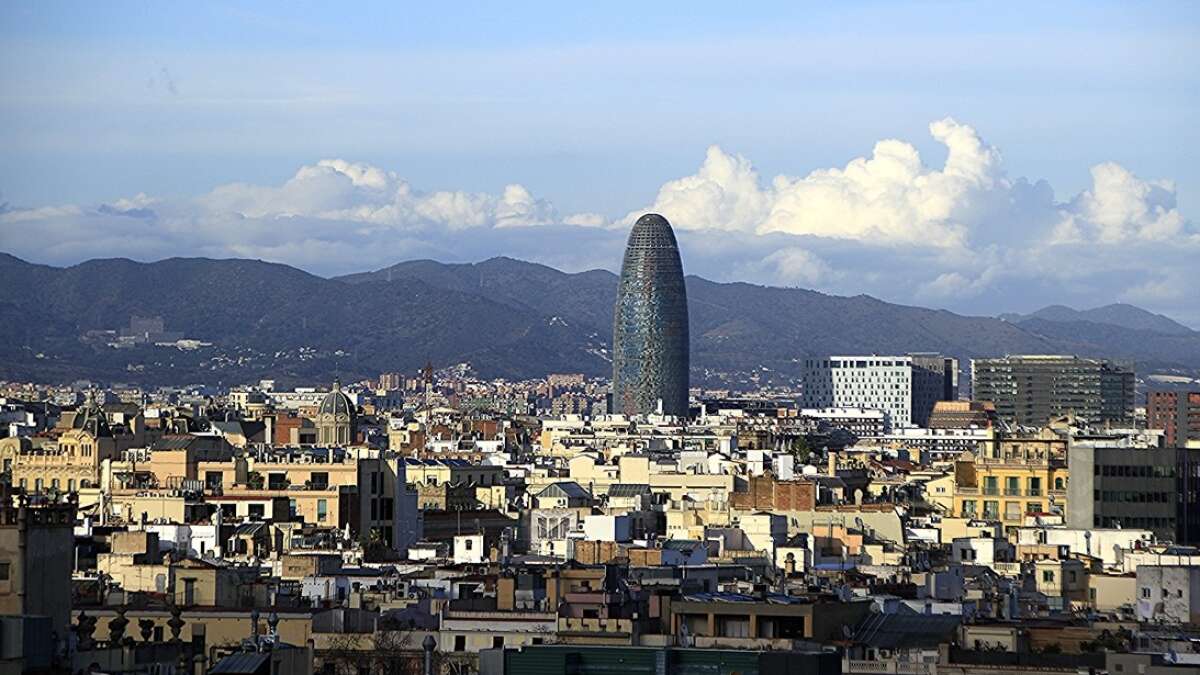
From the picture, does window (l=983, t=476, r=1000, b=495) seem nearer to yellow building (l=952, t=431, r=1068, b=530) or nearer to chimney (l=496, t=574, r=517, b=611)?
yellow building (l=952, t=431, r=1068, b=530)

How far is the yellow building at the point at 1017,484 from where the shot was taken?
107m

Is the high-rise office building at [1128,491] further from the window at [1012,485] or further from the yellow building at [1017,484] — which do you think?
the window at [1012,485]

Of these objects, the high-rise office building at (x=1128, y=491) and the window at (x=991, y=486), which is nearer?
the high-rise office building at (x=1128, y=491)

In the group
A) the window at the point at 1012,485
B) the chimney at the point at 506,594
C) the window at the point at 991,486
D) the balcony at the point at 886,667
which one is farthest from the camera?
the window at the point at 991,486

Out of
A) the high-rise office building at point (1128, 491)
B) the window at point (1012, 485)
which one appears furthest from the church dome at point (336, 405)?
the high-rise office building at point (1128, 491)

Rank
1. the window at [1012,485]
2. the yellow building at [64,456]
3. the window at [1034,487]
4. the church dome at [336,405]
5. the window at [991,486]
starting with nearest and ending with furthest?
the window at [1034,487]
the window at [1012,485]
the yellow building at [64,456]
the window at [991,486]
the church dome at [336,405]

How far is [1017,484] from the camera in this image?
108312mm

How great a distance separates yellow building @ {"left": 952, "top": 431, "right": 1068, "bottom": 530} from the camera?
107 m

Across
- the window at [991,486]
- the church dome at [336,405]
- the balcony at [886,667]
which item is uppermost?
the church dome at [336,405]

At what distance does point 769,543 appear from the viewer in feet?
287

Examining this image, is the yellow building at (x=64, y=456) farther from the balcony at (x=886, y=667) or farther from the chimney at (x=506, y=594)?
the balcony at (x=886, y=667)

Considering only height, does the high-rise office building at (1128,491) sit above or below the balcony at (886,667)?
above

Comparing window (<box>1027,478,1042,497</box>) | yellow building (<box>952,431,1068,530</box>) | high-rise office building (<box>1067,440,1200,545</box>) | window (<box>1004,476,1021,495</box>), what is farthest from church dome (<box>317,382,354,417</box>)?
high-rise office building (<box>1067,440,1200,545</box>)

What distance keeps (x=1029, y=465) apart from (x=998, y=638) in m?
59.0
